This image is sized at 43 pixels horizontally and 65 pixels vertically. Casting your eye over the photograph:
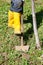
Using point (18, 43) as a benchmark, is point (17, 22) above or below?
above

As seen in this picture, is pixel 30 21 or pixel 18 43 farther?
pixel 30 21

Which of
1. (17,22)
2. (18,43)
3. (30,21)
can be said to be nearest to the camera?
(17,22)

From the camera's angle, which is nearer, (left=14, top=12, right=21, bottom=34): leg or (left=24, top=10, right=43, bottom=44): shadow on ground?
(left=14, top=12, right=21, bottom=34): leg

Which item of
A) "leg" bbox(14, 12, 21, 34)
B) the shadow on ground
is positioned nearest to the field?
the shadow on ground

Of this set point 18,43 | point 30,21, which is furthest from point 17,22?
point 30,21

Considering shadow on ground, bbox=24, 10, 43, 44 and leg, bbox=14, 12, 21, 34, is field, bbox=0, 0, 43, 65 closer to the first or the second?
shadow on ground, bbox=24, 10, 43, 44

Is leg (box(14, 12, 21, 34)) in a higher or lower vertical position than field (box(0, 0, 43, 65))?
higher

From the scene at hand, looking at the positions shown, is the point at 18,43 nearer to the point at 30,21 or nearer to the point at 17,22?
the point at 17,22

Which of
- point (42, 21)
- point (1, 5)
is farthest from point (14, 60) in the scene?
point (1, 5)

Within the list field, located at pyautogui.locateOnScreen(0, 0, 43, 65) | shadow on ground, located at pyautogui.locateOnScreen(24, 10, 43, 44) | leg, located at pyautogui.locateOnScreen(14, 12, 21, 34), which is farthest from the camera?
shadow on ground, located at pyautogui.locateOnScreen(24, 10, 43, 44)

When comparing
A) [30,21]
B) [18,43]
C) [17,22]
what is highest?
[17,22]

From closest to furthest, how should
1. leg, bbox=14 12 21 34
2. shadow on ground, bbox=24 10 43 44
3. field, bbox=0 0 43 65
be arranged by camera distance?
field, bbox=0 0 43 65 → leg, bbox=14 12 21 34 → shadow on ground, bbox=24 10 43 44

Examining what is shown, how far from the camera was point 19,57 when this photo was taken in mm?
6262

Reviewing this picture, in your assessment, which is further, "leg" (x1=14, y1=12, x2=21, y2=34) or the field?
"leg" (x1=14, y1=12, x2=21, y2=34)
